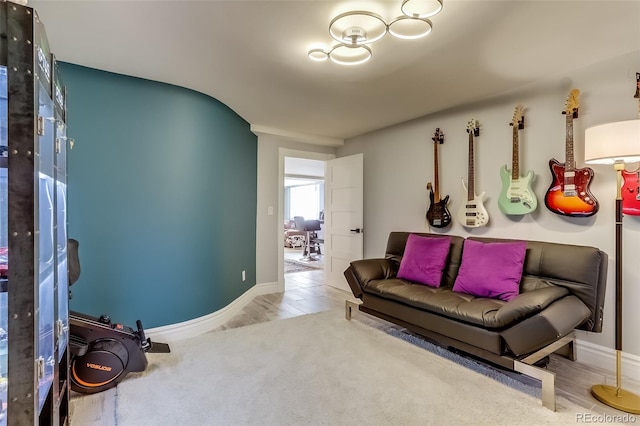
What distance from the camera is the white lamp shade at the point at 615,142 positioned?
1897 millimetres

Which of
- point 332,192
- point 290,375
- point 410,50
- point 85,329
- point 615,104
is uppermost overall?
point 410,50

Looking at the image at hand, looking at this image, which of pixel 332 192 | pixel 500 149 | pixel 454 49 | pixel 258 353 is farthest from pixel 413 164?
pixel 258 353

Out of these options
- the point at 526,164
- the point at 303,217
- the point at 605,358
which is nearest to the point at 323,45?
the point at 526,164

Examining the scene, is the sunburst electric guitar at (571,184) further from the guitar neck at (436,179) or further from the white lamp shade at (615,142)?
the guitar neck at (436,179)

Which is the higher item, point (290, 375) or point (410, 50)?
point (410, 50)

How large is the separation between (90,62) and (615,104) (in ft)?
12.8

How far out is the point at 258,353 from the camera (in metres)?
2.60

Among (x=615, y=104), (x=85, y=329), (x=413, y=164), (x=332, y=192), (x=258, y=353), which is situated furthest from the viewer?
(x=332, y=192)

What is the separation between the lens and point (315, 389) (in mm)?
2086

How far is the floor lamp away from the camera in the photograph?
190 cm

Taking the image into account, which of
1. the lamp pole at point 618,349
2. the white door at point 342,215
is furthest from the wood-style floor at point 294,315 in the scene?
the white door at point 342,215

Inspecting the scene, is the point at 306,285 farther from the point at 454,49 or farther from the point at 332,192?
the point at 454,49

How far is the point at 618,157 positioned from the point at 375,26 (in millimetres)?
1654

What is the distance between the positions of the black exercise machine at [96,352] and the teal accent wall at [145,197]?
51 centimetres
